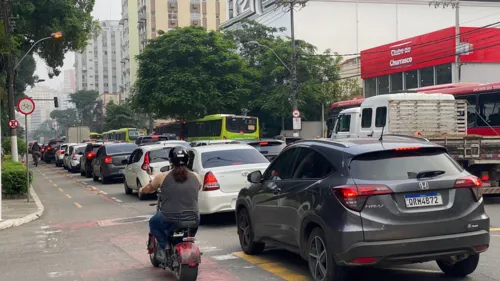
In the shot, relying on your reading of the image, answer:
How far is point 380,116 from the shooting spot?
17.9 m

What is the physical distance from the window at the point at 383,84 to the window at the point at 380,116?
27815 mm

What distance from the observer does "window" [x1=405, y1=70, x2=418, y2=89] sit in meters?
41.9

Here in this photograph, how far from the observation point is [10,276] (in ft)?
26.8

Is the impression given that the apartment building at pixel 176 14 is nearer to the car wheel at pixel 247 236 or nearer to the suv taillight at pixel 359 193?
the car wheel at pixel 247 236

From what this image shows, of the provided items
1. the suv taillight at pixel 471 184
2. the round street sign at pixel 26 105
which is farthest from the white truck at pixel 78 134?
the suv taillight at pixel 471 184

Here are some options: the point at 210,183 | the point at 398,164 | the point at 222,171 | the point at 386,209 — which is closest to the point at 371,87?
the point at 222,171

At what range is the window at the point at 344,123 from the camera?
64.0 feet

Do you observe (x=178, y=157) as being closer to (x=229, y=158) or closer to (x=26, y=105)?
(x=229, y=158)

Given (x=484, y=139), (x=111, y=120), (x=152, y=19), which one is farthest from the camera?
(x=152, y=19)

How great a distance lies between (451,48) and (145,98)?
942 inches

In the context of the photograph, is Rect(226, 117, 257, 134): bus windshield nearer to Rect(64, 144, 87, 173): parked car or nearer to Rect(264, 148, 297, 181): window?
Rect(64, 144, 87, 173): parked car

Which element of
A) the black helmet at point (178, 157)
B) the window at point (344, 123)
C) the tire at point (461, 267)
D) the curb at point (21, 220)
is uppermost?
the window at point (344, 123)

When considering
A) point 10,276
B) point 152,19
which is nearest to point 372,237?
point 10,276

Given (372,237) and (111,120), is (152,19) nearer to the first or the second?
(111,120)
